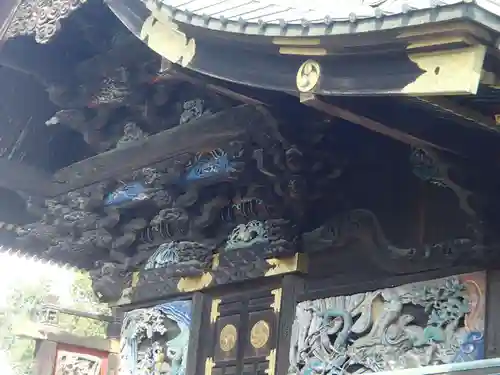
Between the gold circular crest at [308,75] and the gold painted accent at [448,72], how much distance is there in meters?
0.36

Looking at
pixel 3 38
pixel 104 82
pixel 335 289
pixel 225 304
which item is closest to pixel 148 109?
pixel 104 82

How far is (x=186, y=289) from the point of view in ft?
16.8

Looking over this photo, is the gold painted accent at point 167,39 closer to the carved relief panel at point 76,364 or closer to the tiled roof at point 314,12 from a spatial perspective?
the tiled roof at point 314,12

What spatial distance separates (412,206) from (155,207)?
1652 millimetres

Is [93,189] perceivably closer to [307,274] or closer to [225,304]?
[225,304]

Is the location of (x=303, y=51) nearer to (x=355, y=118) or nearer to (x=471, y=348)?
(x=355, y=118)

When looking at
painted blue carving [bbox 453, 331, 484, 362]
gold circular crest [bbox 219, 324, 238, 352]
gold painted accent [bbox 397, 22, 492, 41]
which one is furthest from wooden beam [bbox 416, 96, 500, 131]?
gold circular crest [bbox 219, 324, 238, 352]

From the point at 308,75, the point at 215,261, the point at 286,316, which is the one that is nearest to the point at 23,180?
the point at 215,261

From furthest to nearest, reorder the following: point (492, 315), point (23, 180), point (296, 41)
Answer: point (23, 180), point (492, 315), point (296, 41)

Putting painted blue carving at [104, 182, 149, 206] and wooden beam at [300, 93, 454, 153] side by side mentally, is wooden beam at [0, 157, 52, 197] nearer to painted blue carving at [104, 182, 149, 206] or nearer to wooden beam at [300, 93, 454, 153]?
painted blue carving at [104, 182, 149, 206]

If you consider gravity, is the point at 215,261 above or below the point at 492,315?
above

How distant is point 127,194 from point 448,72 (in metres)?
2.92

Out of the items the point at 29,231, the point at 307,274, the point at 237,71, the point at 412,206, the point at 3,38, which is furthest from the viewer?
the point at 29,231

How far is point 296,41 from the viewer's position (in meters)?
3.03
